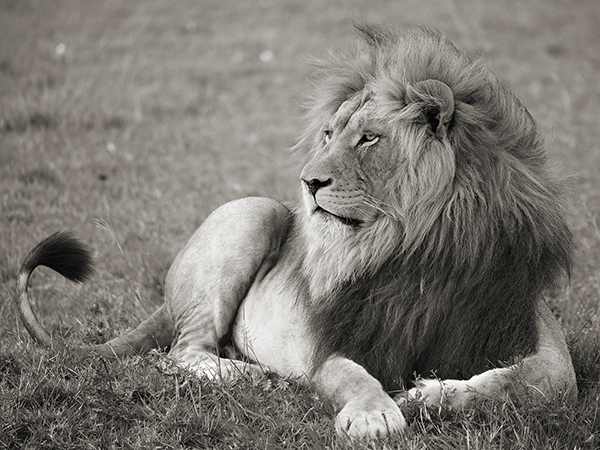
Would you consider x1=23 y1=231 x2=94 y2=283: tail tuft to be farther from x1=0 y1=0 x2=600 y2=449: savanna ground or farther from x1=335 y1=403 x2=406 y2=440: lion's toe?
x1=335 y1=403 x2=406 y2=440: lion's toe

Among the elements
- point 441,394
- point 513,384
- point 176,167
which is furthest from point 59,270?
point 176,167

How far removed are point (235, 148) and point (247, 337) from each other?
4.54 m

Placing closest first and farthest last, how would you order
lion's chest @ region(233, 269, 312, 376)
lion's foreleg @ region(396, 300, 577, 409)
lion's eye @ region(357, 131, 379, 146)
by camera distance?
lion's foreleg @ region(396, 300, 577, 409), lion's eye @ region(357, 131, 379, 146), lion's chest @ region(233, 269, 312, 376)

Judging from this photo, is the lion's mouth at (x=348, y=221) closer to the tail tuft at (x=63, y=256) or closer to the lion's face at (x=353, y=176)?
the lion's face at (x=353, y=176)

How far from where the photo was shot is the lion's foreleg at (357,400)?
2.65m

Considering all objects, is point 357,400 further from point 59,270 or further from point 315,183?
point 59,270

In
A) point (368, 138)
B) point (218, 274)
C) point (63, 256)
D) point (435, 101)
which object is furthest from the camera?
point (218, 274)

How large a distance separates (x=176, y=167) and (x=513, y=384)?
16.9 ft

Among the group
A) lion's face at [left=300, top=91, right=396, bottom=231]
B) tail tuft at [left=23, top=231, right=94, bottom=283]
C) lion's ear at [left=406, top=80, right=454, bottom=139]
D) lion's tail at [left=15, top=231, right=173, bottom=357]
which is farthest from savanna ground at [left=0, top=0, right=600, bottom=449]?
lion's face at [left=300, top=91, right=396, bottom=231]

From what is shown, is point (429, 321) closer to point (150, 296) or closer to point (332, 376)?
point (332, 376)

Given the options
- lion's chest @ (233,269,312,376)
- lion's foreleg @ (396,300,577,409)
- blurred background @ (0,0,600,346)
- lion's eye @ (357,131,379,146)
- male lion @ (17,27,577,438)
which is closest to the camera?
Answer: lion's foreleg @ (396,300,577,409)

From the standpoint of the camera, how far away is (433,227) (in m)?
3.00

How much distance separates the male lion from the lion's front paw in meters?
0.02

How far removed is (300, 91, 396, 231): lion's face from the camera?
9.91ft
